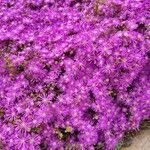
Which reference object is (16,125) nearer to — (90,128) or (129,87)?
A: (90,128)

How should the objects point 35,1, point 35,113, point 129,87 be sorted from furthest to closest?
point 35,1, point 129,87, point 35,113

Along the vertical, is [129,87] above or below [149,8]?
below

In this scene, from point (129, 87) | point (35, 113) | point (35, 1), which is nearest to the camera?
point (35, 113)

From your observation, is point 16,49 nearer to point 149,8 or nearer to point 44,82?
point 44,82

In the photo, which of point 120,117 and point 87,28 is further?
point 87,28

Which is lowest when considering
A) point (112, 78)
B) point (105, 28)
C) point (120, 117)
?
point (120, 117)

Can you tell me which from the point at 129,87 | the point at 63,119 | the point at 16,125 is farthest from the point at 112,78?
the point at 16,125
